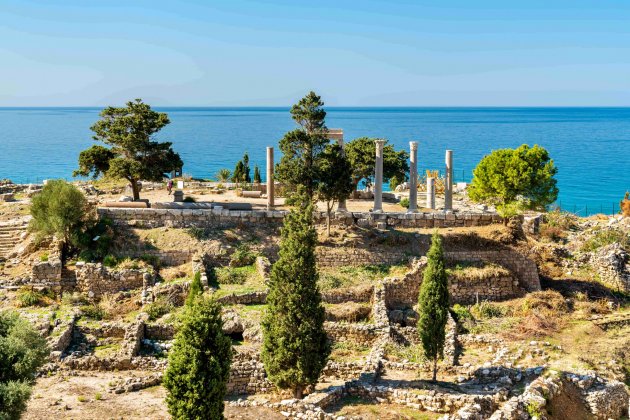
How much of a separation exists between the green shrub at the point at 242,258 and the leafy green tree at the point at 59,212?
7.63 metres

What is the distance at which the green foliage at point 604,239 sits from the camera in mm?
38031

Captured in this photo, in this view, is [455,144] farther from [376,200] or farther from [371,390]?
[371,390]

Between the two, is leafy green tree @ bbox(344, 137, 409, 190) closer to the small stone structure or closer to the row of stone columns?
the row of stone columns

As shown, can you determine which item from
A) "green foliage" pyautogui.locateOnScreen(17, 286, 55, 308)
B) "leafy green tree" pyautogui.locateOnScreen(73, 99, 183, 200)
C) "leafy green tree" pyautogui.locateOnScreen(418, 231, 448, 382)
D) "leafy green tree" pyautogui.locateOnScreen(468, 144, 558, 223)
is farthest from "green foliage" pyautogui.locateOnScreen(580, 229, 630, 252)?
"green foliage" pyautogui.locateOnScreen(17, 286, 55, 308)

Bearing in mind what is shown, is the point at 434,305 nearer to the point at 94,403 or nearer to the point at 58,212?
the point at 94,403

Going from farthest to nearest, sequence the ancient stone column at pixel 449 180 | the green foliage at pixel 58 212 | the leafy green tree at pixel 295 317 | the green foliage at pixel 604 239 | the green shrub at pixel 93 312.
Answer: the ancient stone column at pixel 449 180
the green foliage at pixel 604 239
the green foliage at pixel 58 212
the green shrub at pixel 93 312
the leafy green tree at pixel 295 317

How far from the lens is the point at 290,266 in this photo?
2147 centimetres

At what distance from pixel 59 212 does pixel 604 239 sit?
29099 millimetres

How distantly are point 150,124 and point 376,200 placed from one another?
12600 mm

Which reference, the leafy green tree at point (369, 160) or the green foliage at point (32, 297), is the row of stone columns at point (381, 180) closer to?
the leafy green tree at point (369, 160)

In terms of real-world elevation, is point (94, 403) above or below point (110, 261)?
below

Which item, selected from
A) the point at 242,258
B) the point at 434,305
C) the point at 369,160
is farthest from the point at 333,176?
the point at 369,160

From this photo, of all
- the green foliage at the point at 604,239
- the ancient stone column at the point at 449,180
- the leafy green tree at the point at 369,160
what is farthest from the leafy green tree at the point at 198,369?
the green foliage at the point at 604,239

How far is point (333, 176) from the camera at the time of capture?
32.8 m
